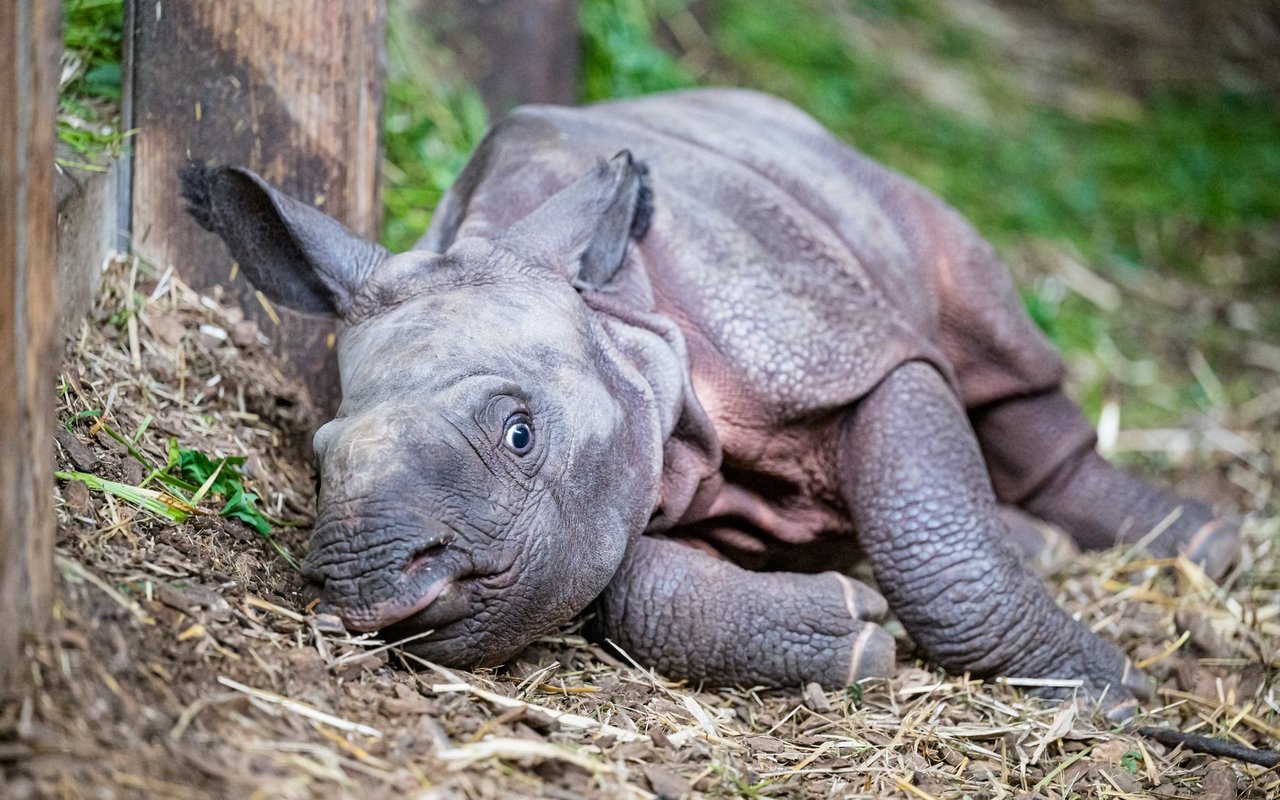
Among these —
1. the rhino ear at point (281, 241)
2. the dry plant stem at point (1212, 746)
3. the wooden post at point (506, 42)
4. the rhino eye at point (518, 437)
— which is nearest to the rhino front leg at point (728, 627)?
the rhino eye at point (518, 437)

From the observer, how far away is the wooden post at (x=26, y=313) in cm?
235

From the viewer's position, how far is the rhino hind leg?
5.20 m

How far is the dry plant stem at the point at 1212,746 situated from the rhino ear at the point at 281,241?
2.45m

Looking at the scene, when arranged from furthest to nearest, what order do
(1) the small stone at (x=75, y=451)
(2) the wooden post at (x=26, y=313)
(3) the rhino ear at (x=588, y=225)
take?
1. (3) the rhino ear at (x=588, y=225)
2. (1) the small stone at (x=75, y=451)
3. (2) the wooden post at (x=26, y=313)

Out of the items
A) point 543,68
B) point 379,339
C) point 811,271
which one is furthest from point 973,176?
point 379,339

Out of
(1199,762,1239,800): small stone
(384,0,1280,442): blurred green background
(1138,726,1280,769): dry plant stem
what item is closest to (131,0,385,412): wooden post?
(384,0,1280,442): blurred green background

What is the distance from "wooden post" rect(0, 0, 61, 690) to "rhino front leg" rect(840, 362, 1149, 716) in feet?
7.67

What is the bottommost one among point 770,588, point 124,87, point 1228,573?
point 1228,573

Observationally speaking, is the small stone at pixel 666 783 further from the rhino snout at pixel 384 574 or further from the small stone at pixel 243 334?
the small stone at pixel 243 334

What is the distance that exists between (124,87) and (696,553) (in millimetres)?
2179

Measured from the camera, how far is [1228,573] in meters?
5.12

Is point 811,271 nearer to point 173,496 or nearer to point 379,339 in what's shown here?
point 379,339

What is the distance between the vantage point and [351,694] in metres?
2.94

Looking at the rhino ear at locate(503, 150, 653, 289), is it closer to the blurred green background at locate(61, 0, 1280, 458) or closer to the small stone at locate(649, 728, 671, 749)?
the small stone at locate(649, 728, 671, 749)
